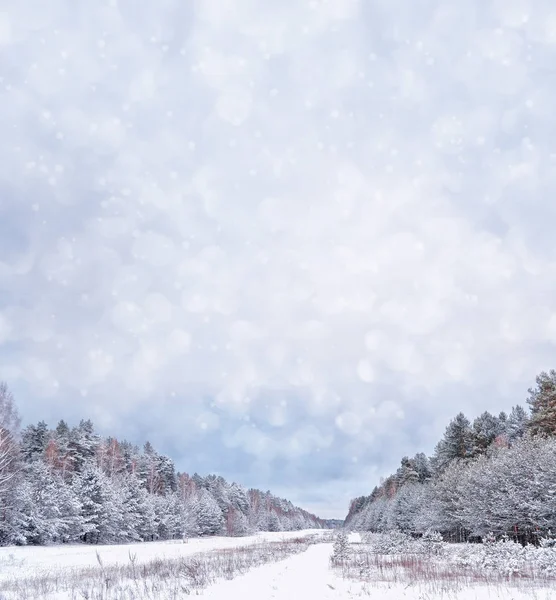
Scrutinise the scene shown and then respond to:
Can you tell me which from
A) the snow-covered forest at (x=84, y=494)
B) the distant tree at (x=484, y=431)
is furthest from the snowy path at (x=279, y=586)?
the distant tree at (x=484, y=431)

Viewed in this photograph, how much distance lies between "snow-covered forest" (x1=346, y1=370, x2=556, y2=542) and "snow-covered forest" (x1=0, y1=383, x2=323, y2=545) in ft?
124

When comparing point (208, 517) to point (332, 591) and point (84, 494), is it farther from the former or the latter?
point (332, 591)

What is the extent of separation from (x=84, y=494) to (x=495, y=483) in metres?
43.9

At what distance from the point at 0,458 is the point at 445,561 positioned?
108 feet

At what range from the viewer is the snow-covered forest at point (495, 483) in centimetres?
3266

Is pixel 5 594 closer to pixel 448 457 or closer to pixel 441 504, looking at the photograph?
pixel 441 504

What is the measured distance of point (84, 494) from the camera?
176 feet

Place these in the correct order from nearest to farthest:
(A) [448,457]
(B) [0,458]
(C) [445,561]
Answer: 1. (C) [445,561]
2. (B) [0,458]
3. (A) [448,457]

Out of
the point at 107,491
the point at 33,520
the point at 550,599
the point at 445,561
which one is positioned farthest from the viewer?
the point at 107,491

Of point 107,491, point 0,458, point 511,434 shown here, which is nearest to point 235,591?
point 0,458

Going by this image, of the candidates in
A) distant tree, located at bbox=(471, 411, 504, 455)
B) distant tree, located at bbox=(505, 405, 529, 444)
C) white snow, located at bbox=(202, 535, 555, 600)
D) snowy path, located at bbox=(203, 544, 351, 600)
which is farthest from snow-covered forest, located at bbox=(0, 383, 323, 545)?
distant tree, located at bbox=(505, 405, 529, 444)

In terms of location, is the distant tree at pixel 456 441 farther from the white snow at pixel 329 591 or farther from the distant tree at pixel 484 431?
the white snow at pixel 329 591

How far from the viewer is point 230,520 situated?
106 meters

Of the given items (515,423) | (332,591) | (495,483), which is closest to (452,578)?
(332,591)
